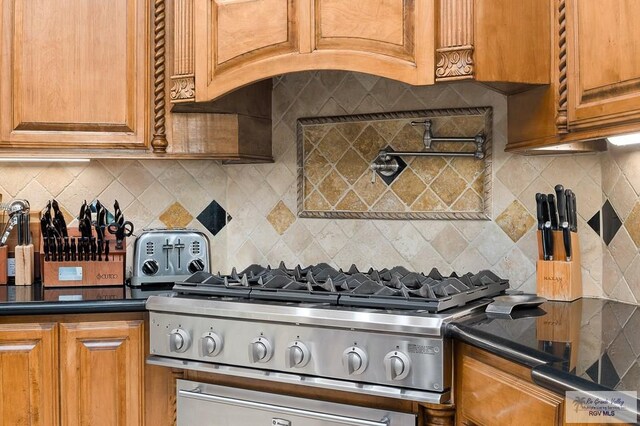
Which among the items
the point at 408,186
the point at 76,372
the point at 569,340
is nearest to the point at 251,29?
the point at 408,186

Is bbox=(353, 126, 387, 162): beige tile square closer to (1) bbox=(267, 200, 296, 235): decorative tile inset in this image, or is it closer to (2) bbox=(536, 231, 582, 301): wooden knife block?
(1) bbox=(267, 200, 296, 235): decorative tile inset

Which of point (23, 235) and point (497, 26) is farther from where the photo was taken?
point (23, 235)

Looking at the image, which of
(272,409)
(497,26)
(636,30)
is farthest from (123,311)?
(636,30)

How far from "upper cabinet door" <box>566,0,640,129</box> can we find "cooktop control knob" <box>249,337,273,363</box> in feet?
3.49

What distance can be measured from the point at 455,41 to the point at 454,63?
0.06m

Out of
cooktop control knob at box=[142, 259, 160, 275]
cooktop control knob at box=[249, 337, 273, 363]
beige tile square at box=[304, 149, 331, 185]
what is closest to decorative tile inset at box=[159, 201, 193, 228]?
cooktop control knob at box=[142, 259, 160, 275]

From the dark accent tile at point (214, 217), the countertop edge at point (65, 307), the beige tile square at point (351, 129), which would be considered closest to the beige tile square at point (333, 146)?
the beige tile square at point (351, 129)

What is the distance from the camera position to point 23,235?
111 inches

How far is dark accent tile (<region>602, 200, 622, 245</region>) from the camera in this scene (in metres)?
2.29

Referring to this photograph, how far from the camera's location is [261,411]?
7.10 ft

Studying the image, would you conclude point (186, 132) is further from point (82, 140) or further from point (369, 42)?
point (369, 42)

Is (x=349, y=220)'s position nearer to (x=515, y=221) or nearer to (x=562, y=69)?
(x=515, y=221)

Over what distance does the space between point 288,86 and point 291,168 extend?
1.10 ft

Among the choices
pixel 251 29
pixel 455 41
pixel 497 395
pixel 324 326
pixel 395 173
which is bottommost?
pixel 497 395
